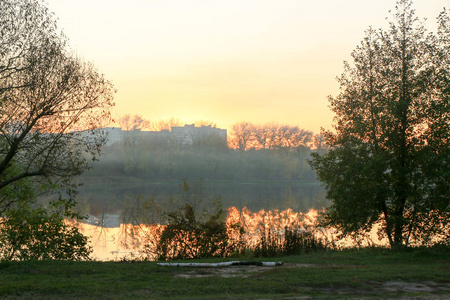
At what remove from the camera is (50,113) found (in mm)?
14867

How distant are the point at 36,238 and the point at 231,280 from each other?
730 centimetres

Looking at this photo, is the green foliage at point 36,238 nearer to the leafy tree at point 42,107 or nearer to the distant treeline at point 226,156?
the leafy tree at point 42,107

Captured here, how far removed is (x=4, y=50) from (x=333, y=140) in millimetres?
13722

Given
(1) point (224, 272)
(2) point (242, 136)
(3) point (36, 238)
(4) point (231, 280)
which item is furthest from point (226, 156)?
(4) point (231, 280)

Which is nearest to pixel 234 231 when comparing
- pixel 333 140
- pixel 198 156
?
pixel 333 140

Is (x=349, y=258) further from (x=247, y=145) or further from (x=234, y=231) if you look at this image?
(x=247, y=145)

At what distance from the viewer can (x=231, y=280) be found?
37.1 feet

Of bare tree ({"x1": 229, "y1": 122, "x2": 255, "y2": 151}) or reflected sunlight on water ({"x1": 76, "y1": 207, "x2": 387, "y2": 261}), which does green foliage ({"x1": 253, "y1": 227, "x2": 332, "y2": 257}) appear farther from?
bare tree ({"x1": 229, "y1": 122, "x2": 255, "y2": 151})

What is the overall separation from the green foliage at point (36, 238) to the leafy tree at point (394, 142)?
1041 cm

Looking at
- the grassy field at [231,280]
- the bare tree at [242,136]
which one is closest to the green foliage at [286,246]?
the grassy field at [231,280]

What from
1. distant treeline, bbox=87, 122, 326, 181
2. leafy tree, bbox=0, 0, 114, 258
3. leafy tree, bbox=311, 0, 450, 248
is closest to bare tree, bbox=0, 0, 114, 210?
leafy tree, bbox=0, 0, 114, 258

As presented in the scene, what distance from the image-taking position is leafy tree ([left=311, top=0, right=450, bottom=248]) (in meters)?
17.2

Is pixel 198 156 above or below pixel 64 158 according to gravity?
above

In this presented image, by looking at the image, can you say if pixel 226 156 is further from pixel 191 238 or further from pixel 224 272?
pixel 224 272
